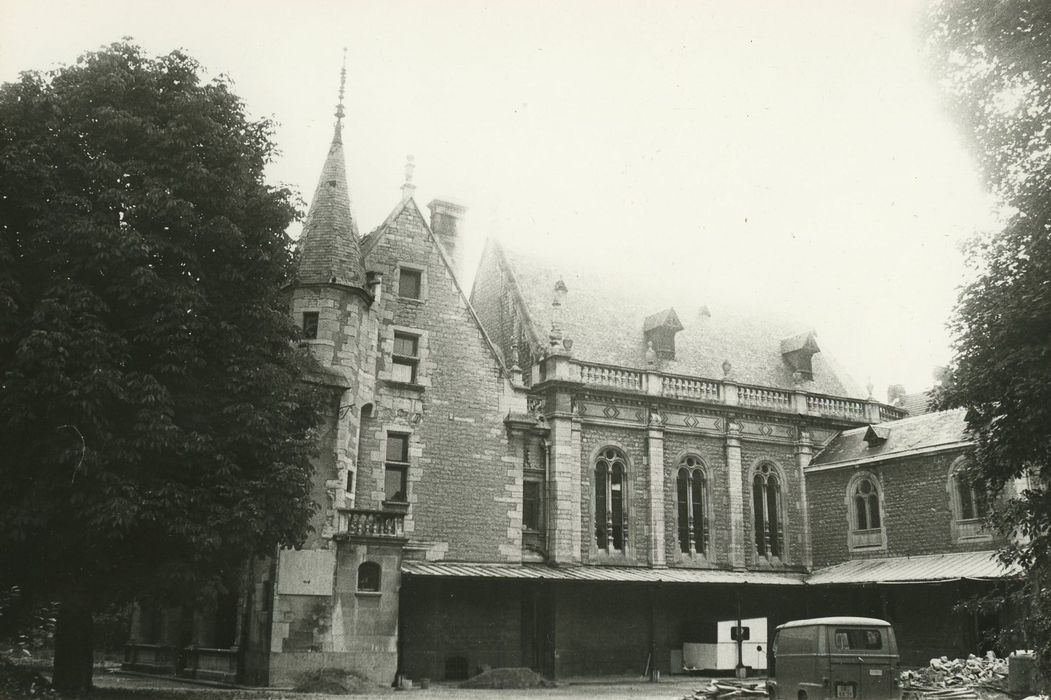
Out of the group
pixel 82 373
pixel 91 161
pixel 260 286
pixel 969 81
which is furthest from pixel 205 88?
pixel 969 81

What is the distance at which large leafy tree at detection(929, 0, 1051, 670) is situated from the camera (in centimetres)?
1586

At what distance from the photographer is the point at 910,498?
29.1 m

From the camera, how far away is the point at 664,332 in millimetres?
33312

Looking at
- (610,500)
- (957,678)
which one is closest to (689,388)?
(610,500)

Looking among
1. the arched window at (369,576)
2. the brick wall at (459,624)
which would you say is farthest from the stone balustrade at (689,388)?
the arched window at (369,576)

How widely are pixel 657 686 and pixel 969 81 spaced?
16710 millimetres

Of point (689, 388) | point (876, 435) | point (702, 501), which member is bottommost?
point (702, 501)

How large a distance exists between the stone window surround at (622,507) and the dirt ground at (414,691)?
3.73m

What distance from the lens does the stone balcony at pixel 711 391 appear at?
96.3 feet

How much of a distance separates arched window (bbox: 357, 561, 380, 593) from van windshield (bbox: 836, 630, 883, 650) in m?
11.1

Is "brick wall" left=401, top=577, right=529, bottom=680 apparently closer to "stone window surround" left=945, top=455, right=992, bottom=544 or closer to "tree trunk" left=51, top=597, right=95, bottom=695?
"tree trunk" left=51, top=597, right=95, bottom=695

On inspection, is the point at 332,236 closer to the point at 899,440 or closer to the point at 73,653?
the point at 73,653

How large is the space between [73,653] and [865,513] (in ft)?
77.8

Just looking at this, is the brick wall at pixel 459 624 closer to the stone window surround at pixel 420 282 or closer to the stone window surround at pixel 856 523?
the stone window surround at pixel 420 282
